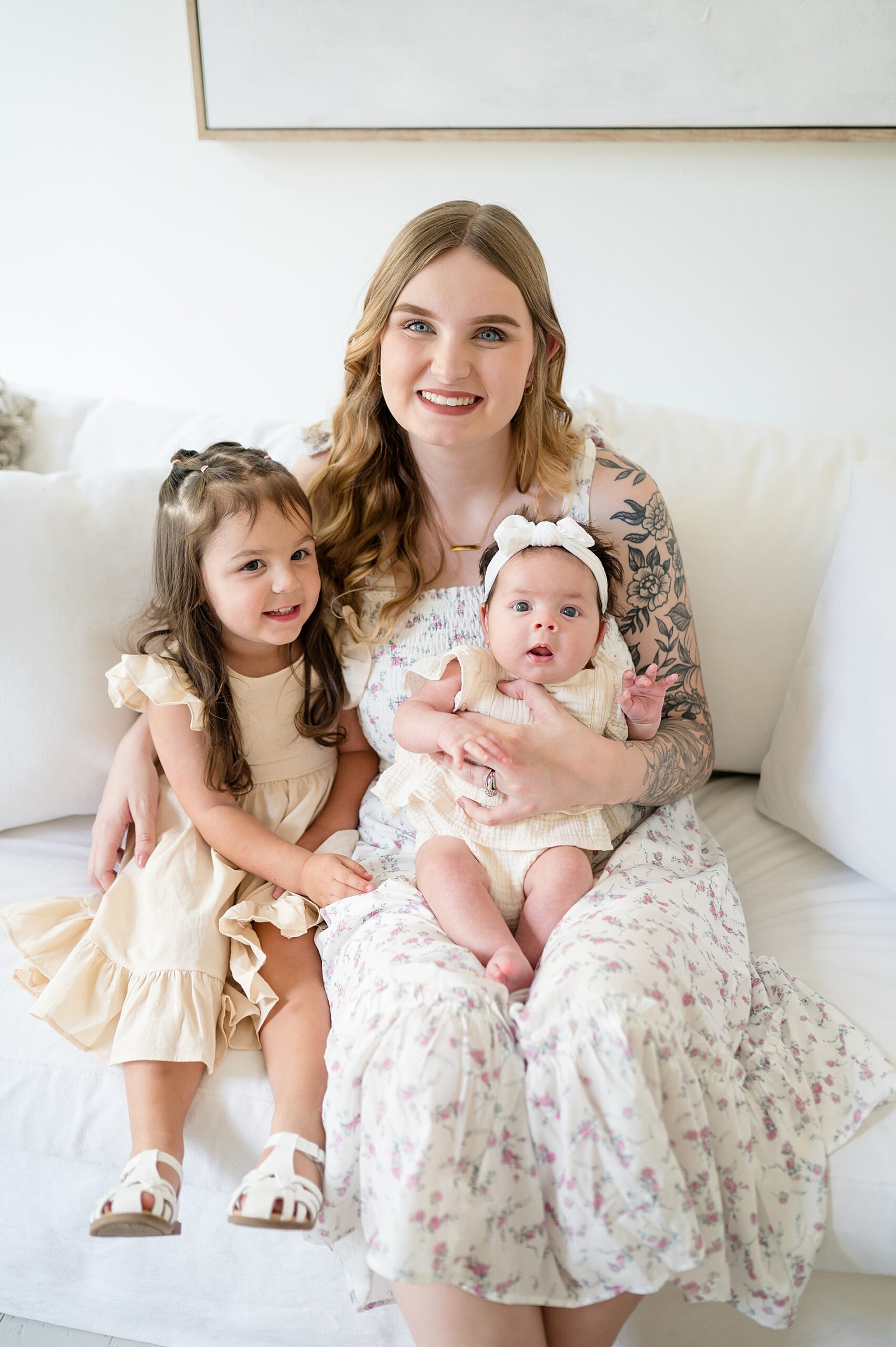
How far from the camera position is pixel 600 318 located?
201 cm

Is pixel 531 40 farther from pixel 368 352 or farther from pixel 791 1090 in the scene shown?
pixel 791 1090

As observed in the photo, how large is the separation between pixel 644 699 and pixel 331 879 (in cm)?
53

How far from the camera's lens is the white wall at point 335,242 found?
6.20ft

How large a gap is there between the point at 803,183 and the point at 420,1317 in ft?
6.48

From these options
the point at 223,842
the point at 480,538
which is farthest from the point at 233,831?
the point at 480,538

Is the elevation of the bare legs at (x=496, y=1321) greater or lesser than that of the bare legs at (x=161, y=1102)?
lesser

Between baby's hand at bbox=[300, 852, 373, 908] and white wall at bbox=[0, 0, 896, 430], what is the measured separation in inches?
47.1

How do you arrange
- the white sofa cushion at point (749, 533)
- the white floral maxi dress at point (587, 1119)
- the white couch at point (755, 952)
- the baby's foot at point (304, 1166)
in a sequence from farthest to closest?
the white sofa cushion at point (749, 533)
the white couch at point (755, 952)
the baby's foot at point (304, 1166)
the white floral maxi dress at point (587, 1119)

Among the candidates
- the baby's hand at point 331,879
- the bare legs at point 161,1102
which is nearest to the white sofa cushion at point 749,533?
the baby's hand at point 331,879

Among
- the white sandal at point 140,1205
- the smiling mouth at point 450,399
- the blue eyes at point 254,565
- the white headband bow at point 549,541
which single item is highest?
the smiling mouth at point 450,399

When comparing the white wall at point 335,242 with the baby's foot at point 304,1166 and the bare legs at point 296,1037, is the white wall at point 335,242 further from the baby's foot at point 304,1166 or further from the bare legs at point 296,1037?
the baby's foot at point 304,1166

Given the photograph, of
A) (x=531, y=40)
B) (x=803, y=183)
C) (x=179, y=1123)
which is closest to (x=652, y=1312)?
(x=179, y=1123)

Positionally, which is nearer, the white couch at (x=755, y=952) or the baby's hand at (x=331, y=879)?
the white couch at (x=755, y=952)

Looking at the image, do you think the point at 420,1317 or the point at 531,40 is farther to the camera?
the point at 531,40
